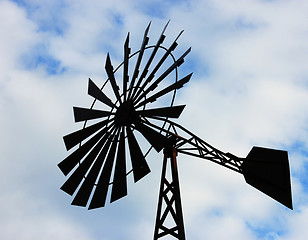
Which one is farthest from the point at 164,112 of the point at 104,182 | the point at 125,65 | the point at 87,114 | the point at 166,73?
the point at 104,182

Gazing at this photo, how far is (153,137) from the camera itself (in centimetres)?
734

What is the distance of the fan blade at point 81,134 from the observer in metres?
8.34

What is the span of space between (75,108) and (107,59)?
154 centimetres

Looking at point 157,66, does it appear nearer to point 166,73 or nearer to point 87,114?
point 166,73

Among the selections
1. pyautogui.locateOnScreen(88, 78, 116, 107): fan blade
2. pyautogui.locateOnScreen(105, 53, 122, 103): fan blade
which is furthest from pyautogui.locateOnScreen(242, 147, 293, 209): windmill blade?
pyautogui.locateOnScreen(88, 78, 116, 107): fan blade

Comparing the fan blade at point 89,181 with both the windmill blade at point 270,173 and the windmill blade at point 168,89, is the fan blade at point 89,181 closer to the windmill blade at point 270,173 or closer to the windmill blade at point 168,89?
the windmill blade at point 168,89

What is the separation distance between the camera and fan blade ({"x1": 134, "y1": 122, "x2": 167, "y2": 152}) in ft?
23.3

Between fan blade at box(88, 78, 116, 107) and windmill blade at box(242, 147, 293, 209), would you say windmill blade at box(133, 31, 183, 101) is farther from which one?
windmill blade at box(242, 147, 293, 209)

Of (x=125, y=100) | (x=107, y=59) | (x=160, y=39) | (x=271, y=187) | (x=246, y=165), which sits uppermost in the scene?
(x=107, y=59)

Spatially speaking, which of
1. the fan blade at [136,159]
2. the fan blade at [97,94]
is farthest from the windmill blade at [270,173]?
the fan blade at [97,94]

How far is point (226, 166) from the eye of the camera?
8367 millimetres

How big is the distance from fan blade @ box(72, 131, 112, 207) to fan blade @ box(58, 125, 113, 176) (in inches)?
10.1

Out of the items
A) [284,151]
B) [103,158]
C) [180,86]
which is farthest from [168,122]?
[284,151]

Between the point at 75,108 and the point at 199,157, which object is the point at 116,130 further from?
the point at 199,157
